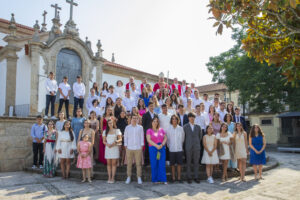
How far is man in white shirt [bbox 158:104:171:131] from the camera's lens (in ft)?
23.8

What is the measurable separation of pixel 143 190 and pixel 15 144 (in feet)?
20.7

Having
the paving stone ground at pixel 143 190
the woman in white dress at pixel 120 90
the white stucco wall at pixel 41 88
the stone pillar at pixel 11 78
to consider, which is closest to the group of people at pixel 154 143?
the paving stone ground at pixel 143 190

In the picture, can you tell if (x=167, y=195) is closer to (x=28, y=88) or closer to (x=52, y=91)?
(x=52, y=91)

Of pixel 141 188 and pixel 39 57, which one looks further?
pixel 39 57

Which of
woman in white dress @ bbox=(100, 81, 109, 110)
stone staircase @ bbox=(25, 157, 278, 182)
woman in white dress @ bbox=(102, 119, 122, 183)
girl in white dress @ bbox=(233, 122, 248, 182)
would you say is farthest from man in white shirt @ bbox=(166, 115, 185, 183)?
woman in white dress @ bbox=(100, 81, 109, 110)

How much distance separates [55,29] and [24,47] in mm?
2008

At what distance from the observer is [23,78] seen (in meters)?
13.4

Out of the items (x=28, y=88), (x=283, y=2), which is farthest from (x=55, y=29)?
(x=283, y=2)

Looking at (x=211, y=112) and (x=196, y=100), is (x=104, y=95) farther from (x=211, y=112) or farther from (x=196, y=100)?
(x=211, y=112)

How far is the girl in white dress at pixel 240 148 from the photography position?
7329 mm

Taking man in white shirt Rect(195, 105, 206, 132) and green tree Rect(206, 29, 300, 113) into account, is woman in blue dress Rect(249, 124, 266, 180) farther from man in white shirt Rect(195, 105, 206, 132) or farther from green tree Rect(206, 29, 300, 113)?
green tree Rect(206, 29, 300, 113)

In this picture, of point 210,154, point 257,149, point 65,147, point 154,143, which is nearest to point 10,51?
point 65,147

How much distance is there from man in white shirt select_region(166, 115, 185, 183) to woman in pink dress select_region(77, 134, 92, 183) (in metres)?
2.28

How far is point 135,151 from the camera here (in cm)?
663
